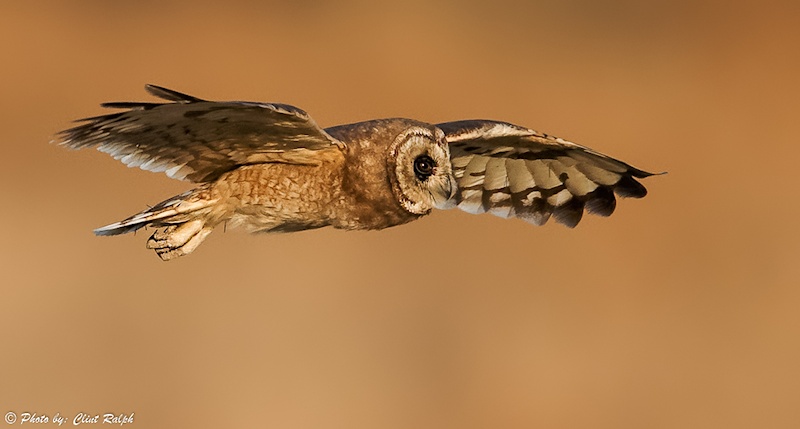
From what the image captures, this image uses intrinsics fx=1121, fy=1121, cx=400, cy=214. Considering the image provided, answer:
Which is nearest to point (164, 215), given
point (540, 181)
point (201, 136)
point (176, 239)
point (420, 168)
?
point (176, 239)

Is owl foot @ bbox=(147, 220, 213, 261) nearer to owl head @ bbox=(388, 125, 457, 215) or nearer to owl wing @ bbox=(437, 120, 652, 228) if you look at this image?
owl head @ bbox=(388, 125, 457, 215)

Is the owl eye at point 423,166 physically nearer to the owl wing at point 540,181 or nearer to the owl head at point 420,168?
the owl head at point 420,168

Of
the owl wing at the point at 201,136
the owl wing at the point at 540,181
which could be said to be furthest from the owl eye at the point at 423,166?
the owl wing at the point at 540,181

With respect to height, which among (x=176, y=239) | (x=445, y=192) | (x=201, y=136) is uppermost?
(x=201, y=136)

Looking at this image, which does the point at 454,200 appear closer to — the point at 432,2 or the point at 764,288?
the point at 432,2

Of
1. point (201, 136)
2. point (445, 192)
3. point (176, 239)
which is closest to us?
point (201, 136)

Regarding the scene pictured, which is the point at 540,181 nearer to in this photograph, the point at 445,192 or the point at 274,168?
the point at 445,192

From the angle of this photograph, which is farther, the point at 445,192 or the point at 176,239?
the point at 445,192

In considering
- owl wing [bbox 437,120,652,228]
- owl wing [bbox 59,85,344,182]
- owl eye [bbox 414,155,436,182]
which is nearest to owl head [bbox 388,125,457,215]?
owl eye [bbox 414,155,436,182]
